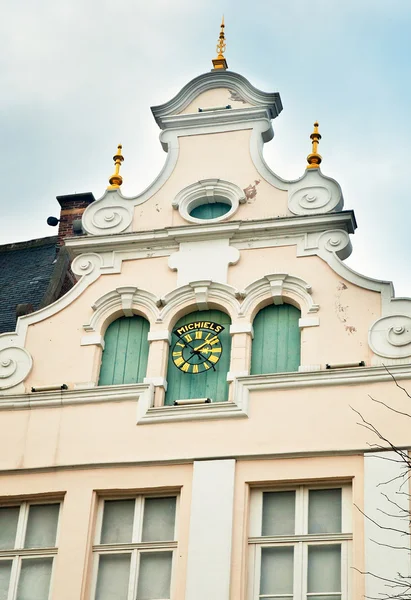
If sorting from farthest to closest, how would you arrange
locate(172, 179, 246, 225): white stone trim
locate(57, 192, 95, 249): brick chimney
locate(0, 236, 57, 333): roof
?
locate(57, 192, 95, 249): brick chimney
locate(0, 236, 57, 333): roof
locate(172, 179, 246, 225): white stone trim

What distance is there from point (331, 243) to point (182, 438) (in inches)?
127

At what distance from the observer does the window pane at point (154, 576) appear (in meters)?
15.6

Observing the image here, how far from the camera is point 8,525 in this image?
54.6 ft

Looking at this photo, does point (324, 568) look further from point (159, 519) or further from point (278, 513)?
point (159, 519)

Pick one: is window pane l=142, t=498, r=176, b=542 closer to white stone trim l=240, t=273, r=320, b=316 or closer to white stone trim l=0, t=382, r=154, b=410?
white stone trim l=0, t=382, r=154, b=410

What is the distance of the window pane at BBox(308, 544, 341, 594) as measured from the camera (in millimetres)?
15234

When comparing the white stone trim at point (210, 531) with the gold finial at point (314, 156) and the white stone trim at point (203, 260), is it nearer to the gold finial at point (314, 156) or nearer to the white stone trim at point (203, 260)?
the white stone trim at point (203, 260)

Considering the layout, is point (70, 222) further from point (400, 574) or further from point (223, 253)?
point (400, 574)

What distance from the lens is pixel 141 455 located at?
16438 mm

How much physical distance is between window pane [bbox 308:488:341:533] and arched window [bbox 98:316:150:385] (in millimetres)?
2758

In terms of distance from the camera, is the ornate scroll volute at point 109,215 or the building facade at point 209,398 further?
the ornate scroll volute at point 109,215

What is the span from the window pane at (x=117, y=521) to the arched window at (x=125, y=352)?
163cm

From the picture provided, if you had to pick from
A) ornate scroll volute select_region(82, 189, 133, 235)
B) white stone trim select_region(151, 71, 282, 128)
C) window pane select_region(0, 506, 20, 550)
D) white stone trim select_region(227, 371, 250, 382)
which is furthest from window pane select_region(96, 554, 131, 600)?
white stone trim select_region(151, 71, 282, 128)

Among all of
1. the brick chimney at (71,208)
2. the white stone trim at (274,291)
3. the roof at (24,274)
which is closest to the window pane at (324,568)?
the white stone trim at (274,291)
